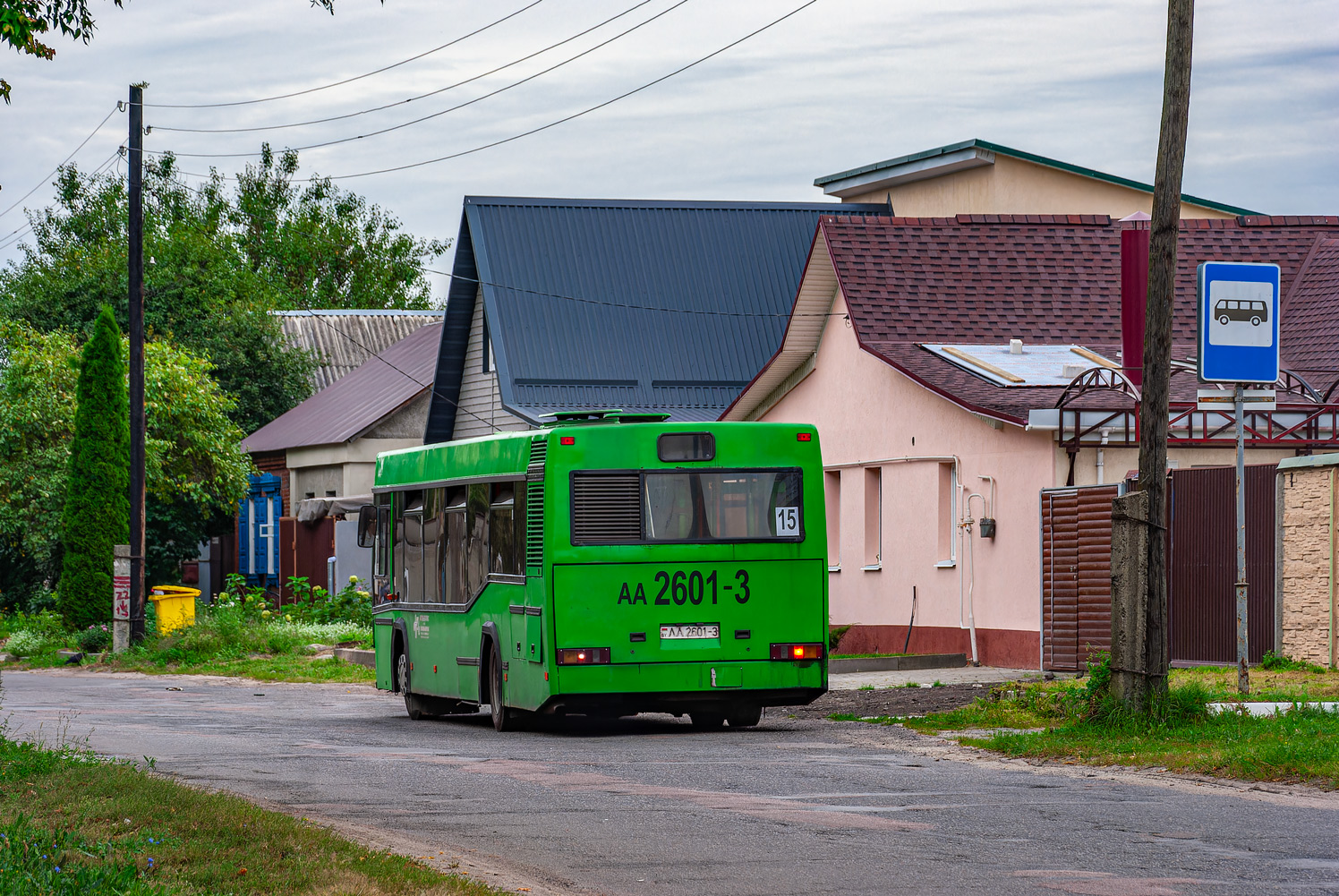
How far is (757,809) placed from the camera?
11102mm

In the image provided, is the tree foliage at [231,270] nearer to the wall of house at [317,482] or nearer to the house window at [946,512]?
the wall of house at [317,482]

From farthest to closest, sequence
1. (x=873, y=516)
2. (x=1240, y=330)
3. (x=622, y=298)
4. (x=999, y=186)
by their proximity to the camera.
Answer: (x=999, y=186) < (x=622, y=298) < (x=873, y=516) < (x=1240, y=330)

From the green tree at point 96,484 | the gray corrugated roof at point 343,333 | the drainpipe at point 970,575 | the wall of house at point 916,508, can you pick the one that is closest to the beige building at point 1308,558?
the wall of house at point 916,508

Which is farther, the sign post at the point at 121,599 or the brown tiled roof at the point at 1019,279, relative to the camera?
the sign post at the point at 121,599

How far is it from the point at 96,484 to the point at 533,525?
2040 cm

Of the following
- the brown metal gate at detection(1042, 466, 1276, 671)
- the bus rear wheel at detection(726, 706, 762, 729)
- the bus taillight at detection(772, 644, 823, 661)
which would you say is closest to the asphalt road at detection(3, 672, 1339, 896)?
the bus rear wheel at detection(726, 706, 762, 729)

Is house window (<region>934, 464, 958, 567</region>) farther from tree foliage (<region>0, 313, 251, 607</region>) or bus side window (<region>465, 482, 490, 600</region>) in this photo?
tree foliage (<region>0, 313, 251, 607</region>)

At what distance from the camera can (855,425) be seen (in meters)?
28.1

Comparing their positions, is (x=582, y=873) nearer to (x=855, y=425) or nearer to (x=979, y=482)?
(x=979, y=482)

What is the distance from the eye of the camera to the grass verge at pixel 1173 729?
1244 cm

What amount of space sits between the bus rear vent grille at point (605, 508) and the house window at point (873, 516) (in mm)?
11246

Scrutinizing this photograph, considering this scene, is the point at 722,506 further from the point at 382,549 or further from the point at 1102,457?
the point at 1102,457

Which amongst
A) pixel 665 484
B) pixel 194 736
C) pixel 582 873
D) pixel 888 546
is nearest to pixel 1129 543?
pixel 665 484

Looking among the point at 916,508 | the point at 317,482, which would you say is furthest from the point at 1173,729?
the point at 317,482
